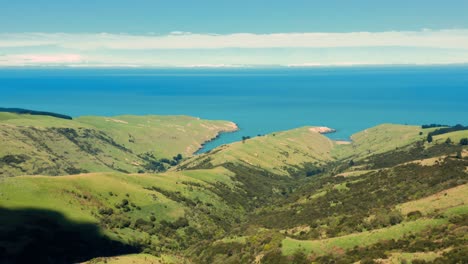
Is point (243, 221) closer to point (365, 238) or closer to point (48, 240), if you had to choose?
point (48, 240)

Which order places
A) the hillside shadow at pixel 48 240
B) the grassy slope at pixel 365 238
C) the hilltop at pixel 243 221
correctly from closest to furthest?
1. the hilltop at pixel 243 221
2. the grassy slope at pixel 365 238
3. the hillside shadow at pixel 48 240

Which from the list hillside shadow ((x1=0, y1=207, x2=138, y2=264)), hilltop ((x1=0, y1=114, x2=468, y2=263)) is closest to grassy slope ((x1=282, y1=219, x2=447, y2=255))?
hilltop ((x1=0, y1=114, x2=468, y2=263))

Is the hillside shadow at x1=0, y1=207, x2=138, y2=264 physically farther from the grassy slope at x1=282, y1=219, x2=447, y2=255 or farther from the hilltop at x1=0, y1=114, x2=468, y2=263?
the grassy slope at x1=282, y1=219, x2=447, y2=255

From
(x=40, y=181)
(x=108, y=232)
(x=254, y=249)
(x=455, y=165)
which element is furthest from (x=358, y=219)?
(x=40, y=181)

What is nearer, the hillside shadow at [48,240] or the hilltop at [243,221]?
the hilltop at [243,221]

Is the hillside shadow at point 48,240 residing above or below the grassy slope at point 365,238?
below

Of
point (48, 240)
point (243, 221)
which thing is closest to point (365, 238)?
point (48, 240)

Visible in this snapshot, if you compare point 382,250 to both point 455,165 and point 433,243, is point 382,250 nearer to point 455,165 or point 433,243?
point 433,243

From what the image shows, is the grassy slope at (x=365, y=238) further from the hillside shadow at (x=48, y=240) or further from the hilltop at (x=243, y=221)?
the hillside shadow at (x=48, y=240)

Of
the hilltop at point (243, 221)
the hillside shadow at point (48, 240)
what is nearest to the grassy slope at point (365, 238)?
the hilltop at point (243, 221)
